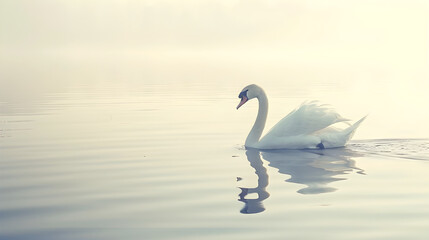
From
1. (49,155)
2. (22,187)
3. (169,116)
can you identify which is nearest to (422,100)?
(169,116)

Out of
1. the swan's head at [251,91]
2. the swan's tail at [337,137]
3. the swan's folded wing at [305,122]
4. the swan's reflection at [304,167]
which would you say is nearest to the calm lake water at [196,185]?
the swan's reflection at [304,167]

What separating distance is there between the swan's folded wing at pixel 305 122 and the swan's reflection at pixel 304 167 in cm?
43

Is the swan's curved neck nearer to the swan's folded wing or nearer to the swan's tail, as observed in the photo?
the swan's folded wing

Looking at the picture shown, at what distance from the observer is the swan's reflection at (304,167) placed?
11.3m

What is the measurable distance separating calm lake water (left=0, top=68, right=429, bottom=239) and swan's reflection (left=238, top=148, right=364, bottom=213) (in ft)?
0.06

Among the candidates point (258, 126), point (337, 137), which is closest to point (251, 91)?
point (258, 126)

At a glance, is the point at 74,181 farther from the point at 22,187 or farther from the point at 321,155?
the point at 321,155

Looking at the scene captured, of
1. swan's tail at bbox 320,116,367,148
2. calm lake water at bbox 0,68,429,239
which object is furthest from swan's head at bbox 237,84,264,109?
swan's tail at bbox 320,116,367,148

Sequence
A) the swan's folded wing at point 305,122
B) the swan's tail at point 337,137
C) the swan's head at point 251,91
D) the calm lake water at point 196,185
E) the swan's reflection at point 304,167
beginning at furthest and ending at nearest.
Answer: the swan's head at point 251,91
the swan's folded wing at point 305,122
the swan's tail at point 337,137
the swan's reflection at point 304,167
the calm lake water at point 196,185

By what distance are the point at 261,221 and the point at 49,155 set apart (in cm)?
653

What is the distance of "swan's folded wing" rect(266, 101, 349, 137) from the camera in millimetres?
15945

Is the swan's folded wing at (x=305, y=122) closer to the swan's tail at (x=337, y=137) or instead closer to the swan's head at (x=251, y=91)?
the swan's tail at (x=337, y=137)

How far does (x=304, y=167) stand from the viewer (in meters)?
13.6

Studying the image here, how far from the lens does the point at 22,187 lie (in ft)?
38.7
